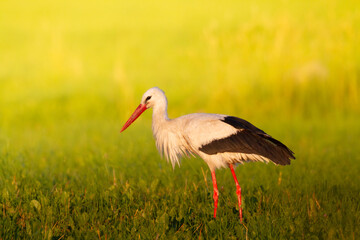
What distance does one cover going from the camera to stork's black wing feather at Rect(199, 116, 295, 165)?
6.14 metres

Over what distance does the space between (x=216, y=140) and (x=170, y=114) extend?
8639mm

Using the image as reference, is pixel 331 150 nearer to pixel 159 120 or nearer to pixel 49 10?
pixel 159 120

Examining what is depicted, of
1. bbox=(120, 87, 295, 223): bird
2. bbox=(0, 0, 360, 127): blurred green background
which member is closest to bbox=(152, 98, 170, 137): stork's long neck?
bbox=(120, 87, 295, 223): bird

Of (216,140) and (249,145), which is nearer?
(249,145)

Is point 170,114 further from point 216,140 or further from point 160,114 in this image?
point 216,140

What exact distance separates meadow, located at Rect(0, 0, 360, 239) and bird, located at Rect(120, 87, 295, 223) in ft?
1.74

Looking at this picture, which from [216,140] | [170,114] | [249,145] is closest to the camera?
[249,145]

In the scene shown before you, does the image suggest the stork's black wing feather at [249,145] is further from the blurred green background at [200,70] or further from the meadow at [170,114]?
the blurred green background at [200,70]

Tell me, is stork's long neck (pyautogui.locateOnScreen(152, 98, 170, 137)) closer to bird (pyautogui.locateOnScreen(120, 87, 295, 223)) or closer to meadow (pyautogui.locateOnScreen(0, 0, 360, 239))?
bird (pyautogui.locateOnScreen(120, 87, 295, 223))

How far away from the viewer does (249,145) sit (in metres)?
6.21

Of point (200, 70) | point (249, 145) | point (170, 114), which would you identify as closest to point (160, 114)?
point (249, 145)

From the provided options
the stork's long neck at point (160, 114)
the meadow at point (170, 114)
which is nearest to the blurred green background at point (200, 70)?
the meadow at point (170, 114)

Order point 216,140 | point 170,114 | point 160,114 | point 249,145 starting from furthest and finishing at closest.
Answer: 1. point 170,114
2. point 160,114
3. point 216,140
4. point 249,145

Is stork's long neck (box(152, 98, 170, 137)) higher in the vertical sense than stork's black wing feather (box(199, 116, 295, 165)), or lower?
higher
